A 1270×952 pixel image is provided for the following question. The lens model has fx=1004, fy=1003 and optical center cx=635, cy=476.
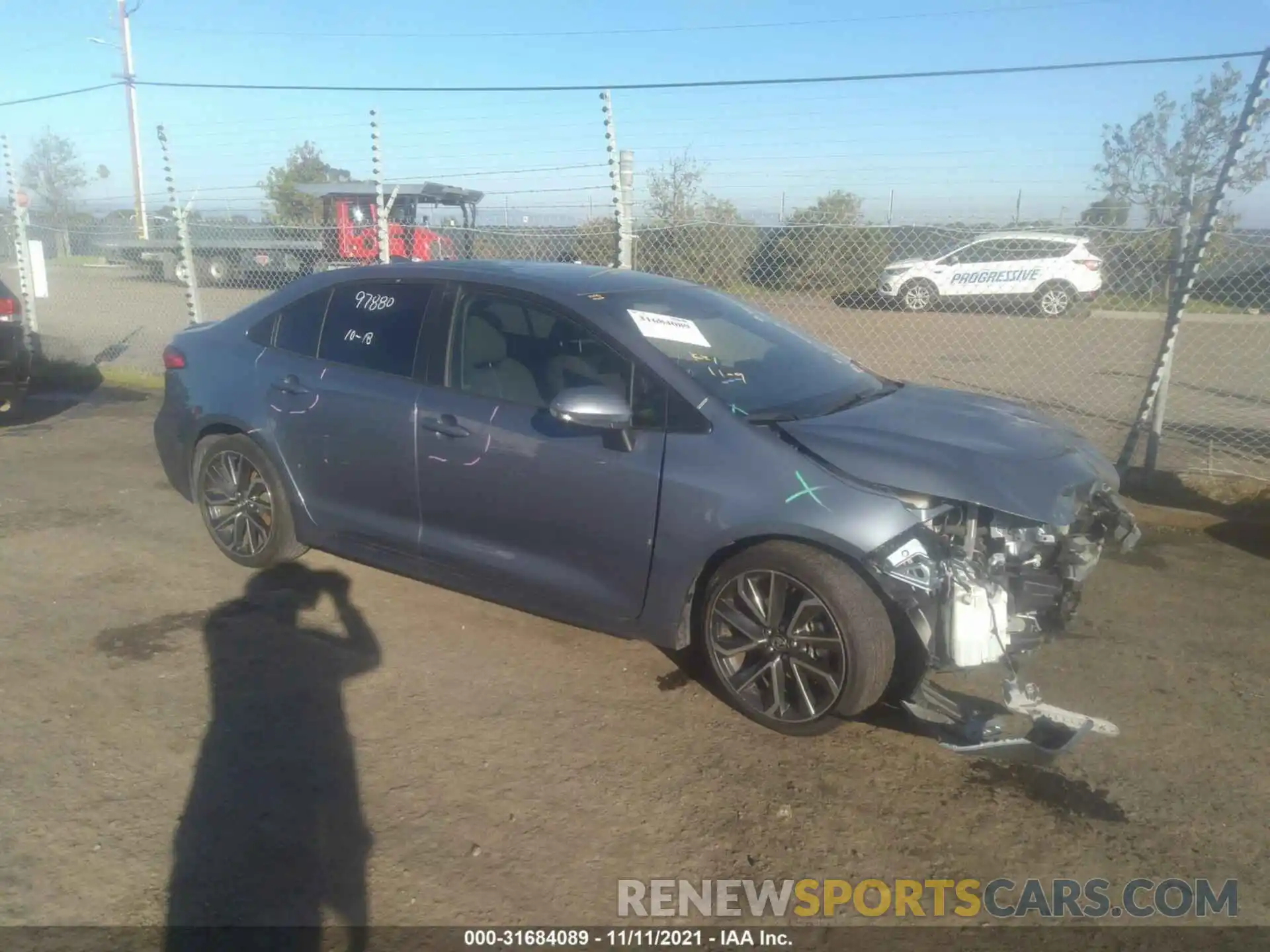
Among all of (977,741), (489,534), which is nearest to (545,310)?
(489,534)

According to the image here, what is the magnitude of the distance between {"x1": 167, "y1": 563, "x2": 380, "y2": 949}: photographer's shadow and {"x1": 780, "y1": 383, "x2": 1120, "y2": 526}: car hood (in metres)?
2.04

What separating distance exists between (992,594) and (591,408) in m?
1.56

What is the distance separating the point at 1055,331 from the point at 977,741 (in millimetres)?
9822

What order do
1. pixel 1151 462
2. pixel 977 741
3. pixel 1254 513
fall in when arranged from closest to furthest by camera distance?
1. pixel 977 741
2. pixel 1254 513
3. pixel 1151 462

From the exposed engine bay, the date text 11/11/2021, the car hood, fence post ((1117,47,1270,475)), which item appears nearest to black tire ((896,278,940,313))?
fence post ((1117,47,1270,475))

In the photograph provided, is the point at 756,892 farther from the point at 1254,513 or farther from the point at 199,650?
the point at 1254,513

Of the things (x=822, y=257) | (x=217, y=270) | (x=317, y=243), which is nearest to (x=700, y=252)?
(x=822, y=257)

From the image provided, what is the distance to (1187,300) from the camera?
245 inches

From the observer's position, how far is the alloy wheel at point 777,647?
357cm

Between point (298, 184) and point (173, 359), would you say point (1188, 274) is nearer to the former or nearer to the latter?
point (173, 359)

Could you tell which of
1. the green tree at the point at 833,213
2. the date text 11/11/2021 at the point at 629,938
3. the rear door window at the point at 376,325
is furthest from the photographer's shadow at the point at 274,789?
the green tree at the point at 833,213

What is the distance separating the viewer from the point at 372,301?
4.79 metres

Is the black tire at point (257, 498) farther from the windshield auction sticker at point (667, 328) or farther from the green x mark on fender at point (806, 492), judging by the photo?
the green x mark on fender at point (806, 492)

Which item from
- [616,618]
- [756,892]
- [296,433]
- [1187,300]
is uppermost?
[1187,300]
